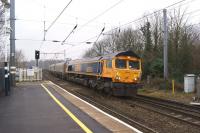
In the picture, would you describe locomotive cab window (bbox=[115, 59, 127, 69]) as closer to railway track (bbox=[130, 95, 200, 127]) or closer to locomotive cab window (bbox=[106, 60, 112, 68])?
locomotive cab window (bbox=[106, 60, 112, 68])

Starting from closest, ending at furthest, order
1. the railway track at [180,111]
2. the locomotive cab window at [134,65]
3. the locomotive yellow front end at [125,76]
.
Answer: the railway track at [180,111] → the locomotive yellow front end at [125,76] → the locomotive cab window at [134,65]

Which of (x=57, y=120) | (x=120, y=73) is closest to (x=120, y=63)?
(x=120, y=73)

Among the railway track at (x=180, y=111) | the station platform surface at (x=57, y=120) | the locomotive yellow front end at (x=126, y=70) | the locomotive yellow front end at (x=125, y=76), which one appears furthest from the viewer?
the locomotive yellow front end at (x=126, y=70)

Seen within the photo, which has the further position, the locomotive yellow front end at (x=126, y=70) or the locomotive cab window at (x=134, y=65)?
the locomotive cab window at (x=134, y=65)

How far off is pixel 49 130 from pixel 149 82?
75.6ft

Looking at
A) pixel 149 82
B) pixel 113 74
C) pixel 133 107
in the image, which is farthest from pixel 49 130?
pixel 149 82

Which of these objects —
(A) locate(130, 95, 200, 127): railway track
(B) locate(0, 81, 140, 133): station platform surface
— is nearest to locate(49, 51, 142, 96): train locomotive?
(A) locate(130, 95, 200, 127): railway track

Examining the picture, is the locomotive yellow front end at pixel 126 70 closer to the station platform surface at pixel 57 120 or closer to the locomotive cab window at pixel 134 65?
the locomotive cab window at pixel 134 65

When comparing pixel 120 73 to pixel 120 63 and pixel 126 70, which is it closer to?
pixel 126 70

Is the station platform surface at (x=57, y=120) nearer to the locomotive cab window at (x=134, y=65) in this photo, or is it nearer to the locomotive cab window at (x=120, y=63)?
the locomotive cab window at (x=120, y=63)

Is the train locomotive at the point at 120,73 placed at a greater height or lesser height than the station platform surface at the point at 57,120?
greater

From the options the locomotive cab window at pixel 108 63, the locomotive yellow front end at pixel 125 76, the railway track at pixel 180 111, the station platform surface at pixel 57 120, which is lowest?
the railway track at pixel 180 111

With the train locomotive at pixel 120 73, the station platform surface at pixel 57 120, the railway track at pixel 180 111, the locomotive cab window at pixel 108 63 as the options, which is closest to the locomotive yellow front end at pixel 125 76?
the train locomotive at pixel 120 73

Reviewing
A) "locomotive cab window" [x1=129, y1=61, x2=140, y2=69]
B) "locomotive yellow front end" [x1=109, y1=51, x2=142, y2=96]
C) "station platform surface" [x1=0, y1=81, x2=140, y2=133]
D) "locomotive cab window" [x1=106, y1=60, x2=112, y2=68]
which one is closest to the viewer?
"station platform surface" [x1=0, y1=81, x2=140, y2=133]
